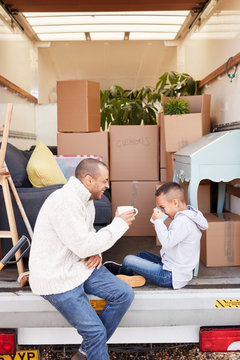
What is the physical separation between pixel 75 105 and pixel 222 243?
75.1 inches

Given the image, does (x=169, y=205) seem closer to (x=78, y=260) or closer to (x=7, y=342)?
(x=78, y=260)

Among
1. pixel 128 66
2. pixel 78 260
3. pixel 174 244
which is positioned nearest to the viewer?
pixel 78 260

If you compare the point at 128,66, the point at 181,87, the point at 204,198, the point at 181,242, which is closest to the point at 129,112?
the point at 181,87

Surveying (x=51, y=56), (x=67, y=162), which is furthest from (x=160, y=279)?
(x=51, y=56)

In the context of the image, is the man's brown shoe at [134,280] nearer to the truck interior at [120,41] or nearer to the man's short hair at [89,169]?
the truck interior at [120,41]

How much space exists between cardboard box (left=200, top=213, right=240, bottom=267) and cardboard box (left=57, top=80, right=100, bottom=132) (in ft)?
5.53

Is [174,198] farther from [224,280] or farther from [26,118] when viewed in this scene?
[26,118]

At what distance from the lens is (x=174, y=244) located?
80.0 inches

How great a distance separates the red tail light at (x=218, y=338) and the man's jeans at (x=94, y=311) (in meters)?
0.33

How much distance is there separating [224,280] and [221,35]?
7.14 feet

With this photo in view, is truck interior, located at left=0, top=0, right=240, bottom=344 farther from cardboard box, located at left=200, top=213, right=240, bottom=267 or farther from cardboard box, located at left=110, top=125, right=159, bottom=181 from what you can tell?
cardboard box, located at left=110, top=125, right=159, bottom=181

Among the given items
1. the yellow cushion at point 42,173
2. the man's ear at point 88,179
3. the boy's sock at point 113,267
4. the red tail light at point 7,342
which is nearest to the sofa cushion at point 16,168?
the yellow cushion at point 42,173

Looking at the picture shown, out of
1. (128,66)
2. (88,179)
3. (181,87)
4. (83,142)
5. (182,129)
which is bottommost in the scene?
(88,179)

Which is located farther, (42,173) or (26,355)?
(42,173)
